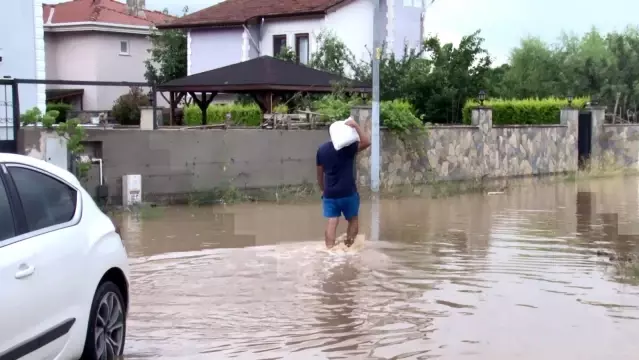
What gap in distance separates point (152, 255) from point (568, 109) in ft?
58.3

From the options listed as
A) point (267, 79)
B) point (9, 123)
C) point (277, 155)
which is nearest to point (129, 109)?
point (267, 79)

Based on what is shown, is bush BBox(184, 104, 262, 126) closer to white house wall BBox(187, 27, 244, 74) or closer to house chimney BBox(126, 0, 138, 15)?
white house wall BBox(187, 27, 244, 74)

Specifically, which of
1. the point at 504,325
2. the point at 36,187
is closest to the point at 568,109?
the point at 504,325

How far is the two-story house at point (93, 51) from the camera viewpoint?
40.2m

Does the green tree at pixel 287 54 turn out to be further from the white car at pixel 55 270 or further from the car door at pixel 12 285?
the car door at pixel 12 285

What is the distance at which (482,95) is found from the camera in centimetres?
2384

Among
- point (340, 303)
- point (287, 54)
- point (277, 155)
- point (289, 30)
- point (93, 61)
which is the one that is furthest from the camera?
point (93, 61)

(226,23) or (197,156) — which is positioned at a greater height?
(226,23)

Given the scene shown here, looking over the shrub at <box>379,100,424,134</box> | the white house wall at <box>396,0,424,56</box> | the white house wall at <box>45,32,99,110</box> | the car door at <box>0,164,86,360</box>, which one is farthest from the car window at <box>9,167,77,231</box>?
the white house wall at <box>45,32,99,110</box>

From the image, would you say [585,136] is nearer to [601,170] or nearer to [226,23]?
[601,170]

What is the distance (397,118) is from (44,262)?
15.7m

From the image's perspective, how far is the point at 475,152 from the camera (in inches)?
914

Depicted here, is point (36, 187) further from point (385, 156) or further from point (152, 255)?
point (385, 156)

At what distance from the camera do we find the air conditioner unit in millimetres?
15953
